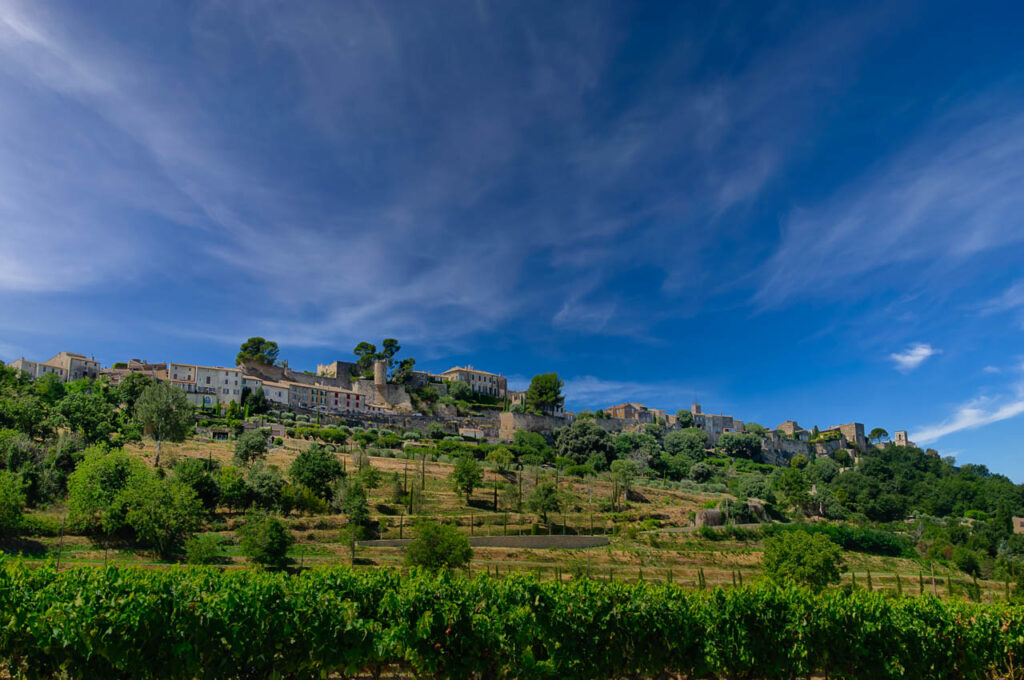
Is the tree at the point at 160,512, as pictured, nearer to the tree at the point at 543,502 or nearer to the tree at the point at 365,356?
the tree at the point at 543,502

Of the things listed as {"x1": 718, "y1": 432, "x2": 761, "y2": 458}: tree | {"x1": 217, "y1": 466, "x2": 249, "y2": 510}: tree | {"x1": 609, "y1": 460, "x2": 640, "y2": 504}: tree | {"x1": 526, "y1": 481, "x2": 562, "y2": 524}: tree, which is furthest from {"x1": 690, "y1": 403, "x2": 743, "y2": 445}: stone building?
{"x1": 217, "y1": 466, "x2": 249, "y2": 510}: tree

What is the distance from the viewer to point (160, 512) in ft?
100

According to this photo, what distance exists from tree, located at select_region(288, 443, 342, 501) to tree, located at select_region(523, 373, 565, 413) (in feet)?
218

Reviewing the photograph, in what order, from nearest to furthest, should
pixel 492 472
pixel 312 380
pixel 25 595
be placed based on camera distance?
1. pixel 25 595
2. pixel 492 472
3. pixel 312 380

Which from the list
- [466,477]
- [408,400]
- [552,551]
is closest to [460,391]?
[408,400]

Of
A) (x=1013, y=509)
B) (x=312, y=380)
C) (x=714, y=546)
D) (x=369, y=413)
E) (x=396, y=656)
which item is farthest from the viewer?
(x=312, y=380)

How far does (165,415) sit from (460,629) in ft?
161

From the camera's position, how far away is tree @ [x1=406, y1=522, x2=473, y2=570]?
27.3 meters

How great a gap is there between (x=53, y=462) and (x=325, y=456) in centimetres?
1686

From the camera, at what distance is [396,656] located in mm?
12023

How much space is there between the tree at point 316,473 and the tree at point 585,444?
4161cm

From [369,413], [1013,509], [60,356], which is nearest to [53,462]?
[369,413]

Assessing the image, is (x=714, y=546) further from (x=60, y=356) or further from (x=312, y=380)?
(x=60, y=356)

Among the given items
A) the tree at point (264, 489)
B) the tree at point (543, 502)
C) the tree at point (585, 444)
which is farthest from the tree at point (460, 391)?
the tree at point (264, 489)
